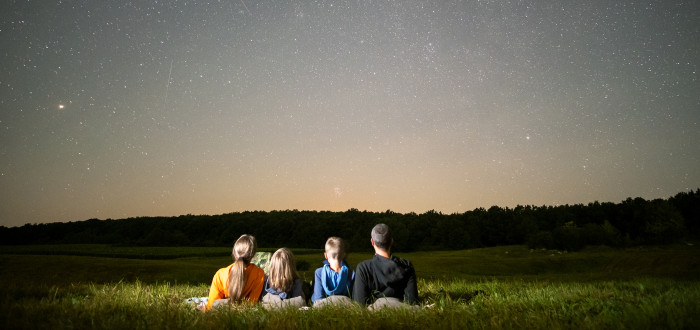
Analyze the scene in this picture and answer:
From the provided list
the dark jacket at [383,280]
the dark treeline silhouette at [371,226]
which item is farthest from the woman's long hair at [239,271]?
the dark treeline silhouette at [371,226]

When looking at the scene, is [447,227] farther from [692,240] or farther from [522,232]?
[692,240]

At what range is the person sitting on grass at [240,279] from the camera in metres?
7.22

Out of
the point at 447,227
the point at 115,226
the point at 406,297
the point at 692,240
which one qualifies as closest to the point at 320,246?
the point at 447,227

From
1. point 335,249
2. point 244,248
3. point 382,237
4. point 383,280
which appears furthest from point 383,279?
point 244,248

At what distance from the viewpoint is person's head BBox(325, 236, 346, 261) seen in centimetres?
768

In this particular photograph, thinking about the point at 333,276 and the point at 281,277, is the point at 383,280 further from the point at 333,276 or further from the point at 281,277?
the point at 281,277

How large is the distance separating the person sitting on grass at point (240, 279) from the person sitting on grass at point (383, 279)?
2.06 meters

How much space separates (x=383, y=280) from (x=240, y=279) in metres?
2.61

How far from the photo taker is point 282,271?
24.8 ft

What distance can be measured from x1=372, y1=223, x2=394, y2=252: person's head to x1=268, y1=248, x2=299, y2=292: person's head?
75.1 inches

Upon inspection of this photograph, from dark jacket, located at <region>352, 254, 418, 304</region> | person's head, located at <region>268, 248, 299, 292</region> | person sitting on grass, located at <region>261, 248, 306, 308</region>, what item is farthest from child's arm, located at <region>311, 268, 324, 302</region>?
dark jacket, located at <region>352, 254, 418, 304</region>

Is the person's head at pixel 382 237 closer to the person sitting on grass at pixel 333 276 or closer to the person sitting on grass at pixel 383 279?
the person sitting on grass at pixel 383 279

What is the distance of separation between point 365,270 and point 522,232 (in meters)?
101

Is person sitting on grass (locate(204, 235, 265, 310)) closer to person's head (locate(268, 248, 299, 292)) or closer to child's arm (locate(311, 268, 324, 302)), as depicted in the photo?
person's head (locate(268, 248, 299, 292))
